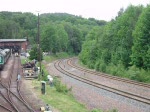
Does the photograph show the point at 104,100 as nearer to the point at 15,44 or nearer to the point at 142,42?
the point at 142,42

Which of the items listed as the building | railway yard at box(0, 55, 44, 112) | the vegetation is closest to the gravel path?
railway yard at box(0, 55, 44, 112)

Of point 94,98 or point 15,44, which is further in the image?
point 15,44

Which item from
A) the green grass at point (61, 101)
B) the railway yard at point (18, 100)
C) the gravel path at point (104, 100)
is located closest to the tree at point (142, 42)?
the gravel path at point (104, 100)

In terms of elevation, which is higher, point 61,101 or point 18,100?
point 61,101

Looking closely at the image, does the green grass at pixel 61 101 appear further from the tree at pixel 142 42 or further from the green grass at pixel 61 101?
the tree at pixel 142 42

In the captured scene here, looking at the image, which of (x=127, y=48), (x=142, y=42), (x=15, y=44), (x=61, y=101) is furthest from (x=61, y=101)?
(x=15, y=44)

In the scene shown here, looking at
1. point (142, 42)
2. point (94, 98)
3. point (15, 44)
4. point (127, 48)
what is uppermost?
point (142, 42)

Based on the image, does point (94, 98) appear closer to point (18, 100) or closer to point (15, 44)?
point (18, 100)

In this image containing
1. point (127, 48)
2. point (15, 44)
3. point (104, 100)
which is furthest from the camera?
point (15, 44)

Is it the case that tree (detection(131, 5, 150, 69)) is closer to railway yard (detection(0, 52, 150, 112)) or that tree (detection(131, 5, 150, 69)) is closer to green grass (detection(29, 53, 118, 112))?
railway yard (detection(0, 52, 150, 112))

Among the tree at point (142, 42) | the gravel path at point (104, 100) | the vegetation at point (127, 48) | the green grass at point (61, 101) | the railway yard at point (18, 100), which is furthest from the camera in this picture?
the tree at point (142, 42)

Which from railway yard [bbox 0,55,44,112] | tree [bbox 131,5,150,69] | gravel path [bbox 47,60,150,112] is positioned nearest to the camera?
railway yard [bbox 0,55,44,112]

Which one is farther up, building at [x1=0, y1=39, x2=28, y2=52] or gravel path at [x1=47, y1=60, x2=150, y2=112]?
gravel path at [x1=47, y1=60, x2=150, y2=112]

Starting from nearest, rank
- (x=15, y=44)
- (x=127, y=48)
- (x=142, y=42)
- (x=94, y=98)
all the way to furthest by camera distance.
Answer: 1. (x=94, y=98)
2. (x=142, y=42)
3. (x=127, y=48)
4. (x=15, y=44)
